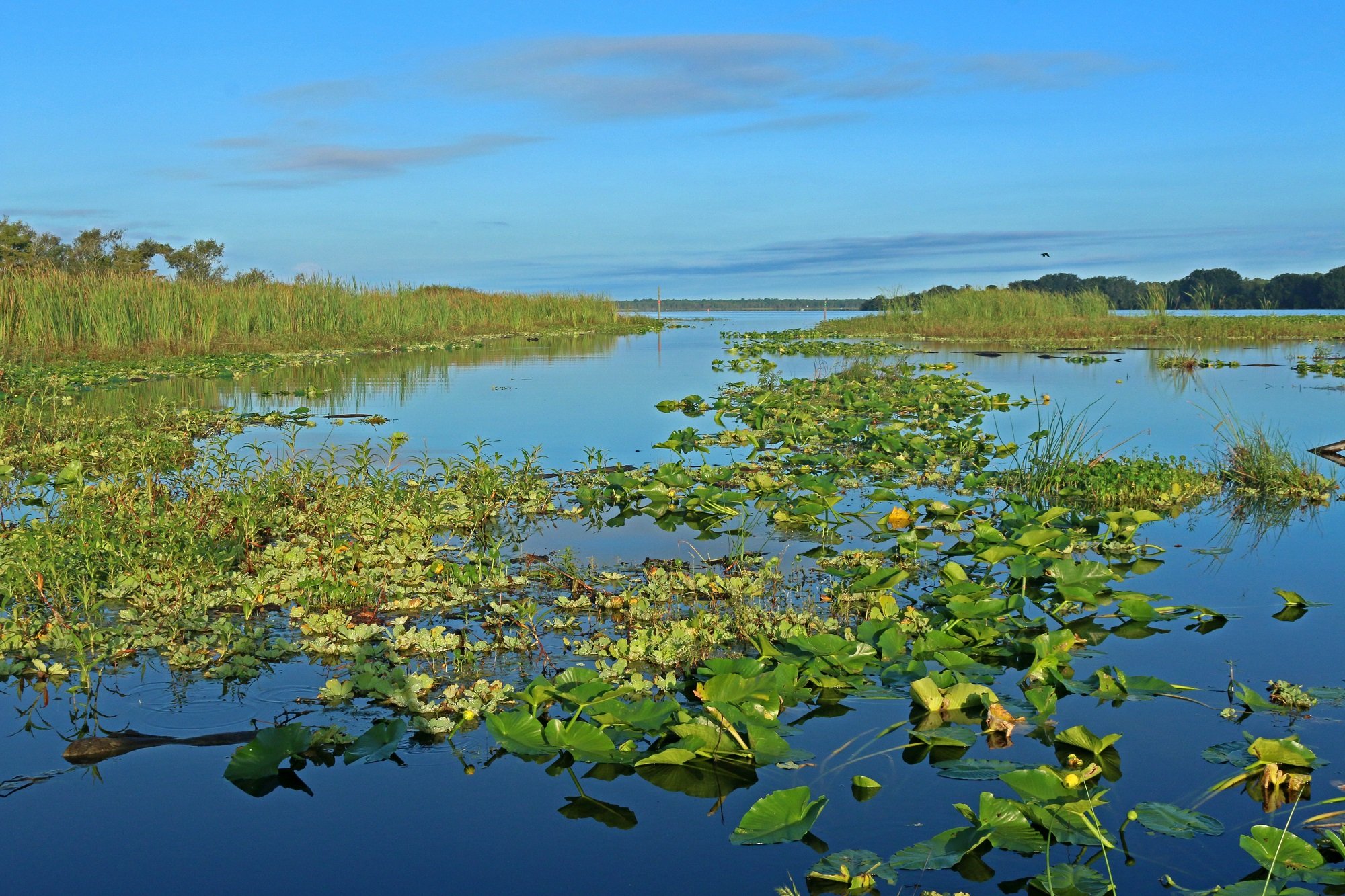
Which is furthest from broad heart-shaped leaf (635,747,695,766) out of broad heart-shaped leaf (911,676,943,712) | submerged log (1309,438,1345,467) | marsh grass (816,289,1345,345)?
marsh grass (816,289,1345,345)

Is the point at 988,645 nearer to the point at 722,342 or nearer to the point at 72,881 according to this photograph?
the point at 72,881

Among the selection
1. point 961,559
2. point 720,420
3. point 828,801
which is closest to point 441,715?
point 828,801

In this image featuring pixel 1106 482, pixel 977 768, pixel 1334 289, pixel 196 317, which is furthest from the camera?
pixel 1334 289

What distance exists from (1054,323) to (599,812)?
30.2m

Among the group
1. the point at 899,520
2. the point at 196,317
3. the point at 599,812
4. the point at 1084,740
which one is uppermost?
the point at 196,317

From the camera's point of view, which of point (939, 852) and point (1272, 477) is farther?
point (1272, 477)

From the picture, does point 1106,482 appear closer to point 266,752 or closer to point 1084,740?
point 1084,740

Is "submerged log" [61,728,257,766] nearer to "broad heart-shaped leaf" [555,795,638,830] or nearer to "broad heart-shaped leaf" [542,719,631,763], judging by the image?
"broad heart-shaped leaf" [542,719,631,763]

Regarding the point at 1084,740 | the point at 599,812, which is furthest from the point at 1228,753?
the point at 599,812

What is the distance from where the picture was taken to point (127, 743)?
3.20 m

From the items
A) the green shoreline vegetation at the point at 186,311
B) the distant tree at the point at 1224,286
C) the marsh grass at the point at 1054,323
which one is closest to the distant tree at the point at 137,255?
the green shoreline vegetation at the point at 186,311

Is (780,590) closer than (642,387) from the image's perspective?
Yes

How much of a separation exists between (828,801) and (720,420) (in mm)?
8744

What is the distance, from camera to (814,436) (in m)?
9.60
